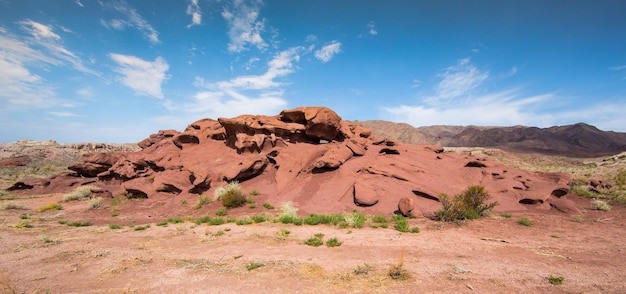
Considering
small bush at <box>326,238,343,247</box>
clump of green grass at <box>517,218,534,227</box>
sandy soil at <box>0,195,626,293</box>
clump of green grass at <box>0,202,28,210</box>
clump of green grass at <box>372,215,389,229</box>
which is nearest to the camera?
sandy soil at <box>0,195,626,293</box>

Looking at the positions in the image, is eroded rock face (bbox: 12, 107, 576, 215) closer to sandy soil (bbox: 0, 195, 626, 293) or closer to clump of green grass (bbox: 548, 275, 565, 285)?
sandy soil (bbox: 0, 195, 626, 293)

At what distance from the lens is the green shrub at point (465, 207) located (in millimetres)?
10945

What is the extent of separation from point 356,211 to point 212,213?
23.3 ft

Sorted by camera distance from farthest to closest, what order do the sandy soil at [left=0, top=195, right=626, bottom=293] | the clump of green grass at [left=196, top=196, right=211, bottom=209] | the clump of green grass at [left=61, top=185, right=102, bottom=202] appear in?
the clump of green grass at [left=61, top=185, right=102, bottom=202]
the clump of green grass at [left=196, top=196, right=211, bottom=209]
the sandy soil at [left=0, top=195, right=626, bottom=293]

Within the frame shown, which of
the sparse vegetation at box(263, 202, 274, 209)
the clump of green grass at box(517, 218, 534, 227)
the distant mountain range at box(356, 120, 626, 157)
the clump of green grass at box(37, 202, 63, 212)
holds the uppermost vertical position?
the distant mountain range at box(356, 120, 626, 157)

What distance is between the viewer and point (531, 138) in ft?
314

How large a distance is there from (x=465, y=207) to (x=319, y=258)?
7.66 metres

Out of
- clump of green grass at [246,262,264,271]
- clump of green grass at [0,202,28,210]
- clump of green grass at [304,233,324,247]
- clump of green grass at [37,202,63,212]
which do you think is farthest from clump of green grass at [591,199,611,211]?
clump of green grass at [0,202,28,210]

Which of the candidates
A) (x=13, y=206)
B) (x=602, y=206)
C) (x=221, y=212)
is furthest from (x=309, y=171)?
(x=13, y=206)

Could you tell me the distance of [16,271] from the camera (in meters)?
6.51

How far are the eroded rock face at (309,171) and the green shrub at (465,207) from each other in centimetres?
129

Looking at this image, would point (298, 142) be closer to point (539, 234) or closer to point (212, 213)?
point (212, 213)

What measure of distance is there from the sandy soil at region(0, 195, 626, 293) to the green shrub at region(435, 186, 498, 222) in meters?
0.62

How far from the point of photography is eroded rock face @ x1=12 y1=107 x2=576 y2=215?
1371 cm
